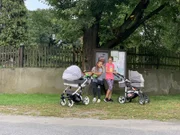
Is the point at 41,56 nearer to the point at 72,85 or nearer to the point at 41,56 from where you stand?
the point at 41,56

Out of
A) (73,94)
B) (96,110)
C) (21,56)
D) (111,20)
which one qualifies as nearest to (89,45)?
(111,20)

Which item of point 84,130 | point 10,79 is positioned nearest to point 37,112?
point 84,130

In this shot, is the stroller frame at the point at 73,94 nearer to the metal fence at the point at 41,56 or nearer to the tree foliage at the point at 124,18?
the tree foliage at the point at 124,18

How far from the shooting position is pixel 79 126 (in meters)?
7.67

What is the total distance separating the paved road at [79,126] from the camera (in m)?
6.98

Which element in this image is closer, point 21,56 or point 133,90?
point 133,90

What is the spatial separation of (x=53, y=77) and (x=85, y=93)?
179 centimetres

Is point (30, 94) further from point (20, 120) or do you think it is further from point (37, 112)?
point (20, 120)

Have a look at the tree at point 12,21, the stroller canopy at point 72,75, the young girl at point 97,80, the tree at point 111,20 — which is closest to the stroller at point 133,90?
→ the young girl at point 97,80

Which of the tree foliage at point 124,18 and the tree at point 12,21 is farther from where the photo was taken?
the tree at point 12,21

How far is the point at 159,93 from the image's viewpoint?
53.9ft

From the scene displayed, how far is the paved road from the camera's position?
22.9 feet

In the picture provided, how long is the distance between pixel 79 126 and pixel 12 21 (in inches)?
779

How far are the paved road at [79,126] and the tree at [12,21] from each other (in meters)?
17.7
